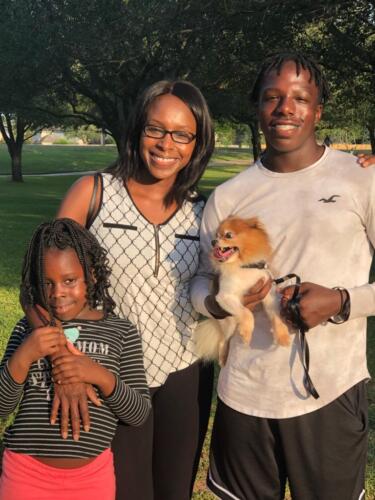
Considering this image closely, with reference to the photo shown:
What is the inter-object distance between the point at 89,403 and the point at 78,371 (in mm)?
212

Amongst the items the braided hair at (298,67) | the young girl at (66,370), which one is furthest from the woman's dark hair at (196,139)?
the young girl at (66,370)

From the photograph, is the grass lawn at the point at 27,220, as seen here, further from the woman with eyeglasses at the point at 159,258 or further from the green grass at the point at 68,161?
the woman with eyeglasses at the point at 159,258

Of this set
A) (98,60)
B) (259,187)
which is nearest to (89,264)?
(259,187)

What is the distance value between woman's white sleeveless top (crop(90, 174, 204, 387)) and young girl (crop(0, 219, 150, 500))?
0.09 m

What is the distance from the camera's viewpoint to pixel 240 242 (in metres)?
2.12

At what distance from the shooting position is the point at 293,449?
85.7 inches

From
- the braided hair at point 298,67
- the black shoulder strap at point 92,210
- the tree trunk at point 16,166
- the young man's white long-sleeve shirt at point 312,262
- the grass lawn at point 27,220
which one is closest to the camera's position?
the young man's white long-sleeve shirt at point 312,262

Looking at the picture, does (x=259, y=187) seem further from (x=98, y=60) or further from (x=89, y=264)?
(x=98, y=60)

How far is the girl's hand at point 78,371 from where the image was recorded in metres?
2.04

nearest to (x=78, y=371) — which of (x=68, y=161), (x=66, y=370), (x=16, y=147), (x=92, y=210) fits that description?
(x=66, y=370)

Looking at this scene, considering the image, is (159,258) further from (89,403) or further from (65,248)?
(89,403)

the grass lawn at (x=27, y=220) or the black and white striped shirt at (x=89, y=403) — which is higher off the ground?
the black and white striped shirt at (x=89, y=403)

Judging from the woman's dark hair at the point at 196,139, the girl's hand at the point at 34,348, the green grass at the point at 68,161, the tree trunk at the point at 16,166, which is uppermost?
the woman's dark hair at the point at 196,139

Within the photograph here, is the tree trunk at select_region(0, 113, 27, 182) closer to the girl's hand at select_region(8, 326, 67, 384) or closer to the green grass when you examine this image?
the green grass
